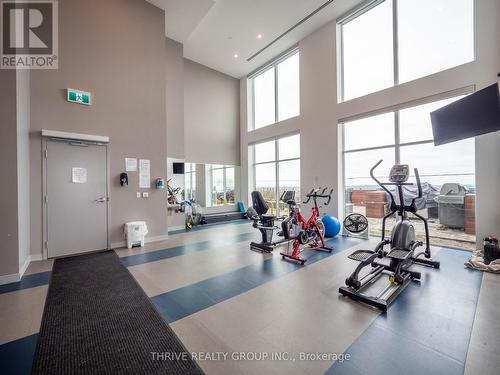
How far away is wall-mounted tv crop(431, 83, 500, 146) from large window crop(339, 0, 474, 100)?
1233mm

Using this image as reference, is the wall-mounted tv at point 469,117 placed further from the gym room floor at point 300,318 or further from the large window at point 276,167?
the large window at point 276,167

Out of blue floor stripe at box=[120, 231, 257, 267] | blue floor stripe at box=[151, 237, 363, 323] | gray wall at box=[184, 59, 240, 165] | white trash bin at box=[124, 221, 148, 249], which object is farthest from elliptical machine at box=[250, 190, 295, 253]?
gray wall at box=[184, 59, 240, 165]

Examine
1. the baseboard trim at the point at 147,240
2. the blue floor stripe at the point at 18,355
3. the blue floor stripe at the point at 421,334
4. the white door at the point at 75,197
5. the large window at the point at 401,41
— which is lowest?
the blue floor stripe at the point at 421,334

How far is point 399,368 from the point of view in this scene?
158cm

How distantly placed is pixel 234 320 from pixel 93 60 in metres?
5.57

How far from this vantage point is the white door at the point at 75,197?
13.4 feet

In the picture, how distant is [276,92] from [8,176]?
24.9ft

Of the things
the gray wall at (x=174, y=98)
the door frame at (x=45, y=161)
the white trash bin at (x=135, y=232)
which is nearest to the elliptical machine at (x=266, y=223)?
the white trash bin at (x=135, y=232)

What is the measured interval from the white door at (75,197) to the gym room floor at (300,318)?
758 mm

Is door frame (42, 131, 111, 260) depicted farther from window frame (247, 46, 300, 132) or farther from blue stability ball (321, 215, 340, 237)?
window frame (247, 46, 300, 132)

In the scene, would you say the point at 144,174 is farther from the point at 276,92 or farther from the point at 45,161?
the point at 276,92

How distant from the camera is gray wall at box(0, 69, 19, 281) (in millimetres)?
3025

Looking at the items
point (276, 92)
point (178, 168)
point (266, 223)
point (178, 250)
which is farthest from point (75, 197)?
point (276, 92)

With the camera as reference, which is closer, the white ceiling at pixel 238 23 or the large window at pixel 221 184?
the white ceiling at pixel 238 23
